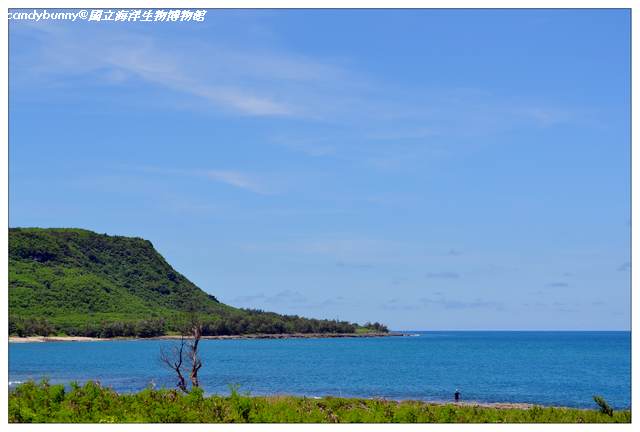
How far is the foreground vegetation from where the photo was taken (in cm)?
3020

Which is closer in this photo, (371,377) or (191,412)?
(191,412)

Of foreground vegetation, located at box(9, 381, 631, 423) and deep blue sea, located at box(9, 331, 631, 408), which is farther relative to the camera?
deep blue sea, located at box(9, 331, 631, 408)

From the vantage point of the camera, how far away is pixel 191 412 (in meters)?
30.9

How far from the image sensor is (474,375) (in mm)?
120125

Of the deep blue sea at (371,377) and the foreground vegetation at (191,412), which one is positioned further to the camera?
the deep blue sea at (371,377)

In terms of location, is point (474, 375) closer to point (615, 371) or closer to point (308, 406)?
point (615, 371)

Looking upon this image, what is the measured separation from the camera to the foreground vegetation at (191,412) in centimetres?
3020
